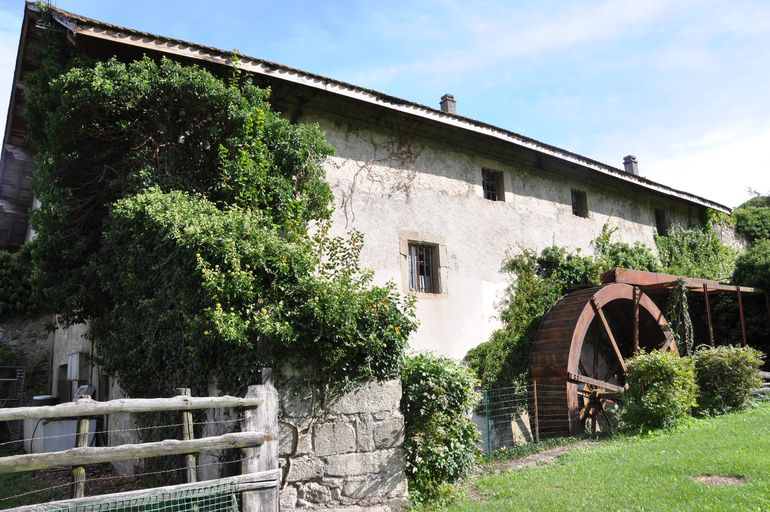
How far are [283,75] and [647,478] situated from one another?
21.9ft

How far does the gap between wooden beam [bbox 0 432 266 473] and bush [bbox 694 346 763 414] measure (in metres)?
8.55

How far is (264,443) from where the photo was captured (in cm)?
471

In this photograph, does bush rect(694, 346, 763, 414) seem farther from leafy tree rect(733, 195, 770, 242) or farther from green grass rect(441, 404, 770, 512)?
leafy tree rect(733, 195, 770, 242)

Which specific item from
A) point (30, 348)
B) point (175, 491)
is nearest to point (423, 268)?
point (175, 491)

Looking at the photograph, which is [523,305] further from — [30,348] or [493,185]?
[30,348]

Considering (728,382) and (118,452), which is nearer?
(118,452)

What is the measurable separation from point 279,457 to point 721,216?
16.1 m

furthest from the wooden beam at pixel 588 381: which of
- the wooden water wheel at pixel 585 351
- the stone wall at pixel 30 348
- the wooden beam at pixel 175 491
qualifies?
the stone wall at pixel 30 348

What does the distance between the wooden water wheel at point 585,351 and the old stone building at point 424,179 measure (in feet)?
3.79

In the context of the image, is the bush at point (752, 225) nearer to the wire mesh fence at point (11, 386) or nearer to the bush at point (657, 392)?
the bush at point (657, 392)

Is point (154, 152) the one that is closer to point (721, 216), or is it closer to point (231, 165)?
point (231, 165)

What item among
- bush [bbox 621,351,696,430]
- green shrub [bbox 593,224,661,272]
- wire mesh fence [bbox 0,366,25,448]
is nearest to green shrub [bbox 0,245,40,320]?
wire mesh fence [bbox 0,366,25,448]

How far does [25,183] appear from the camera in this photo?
1298 cm

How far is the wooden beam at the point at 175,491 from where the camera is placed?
3.62 metres
